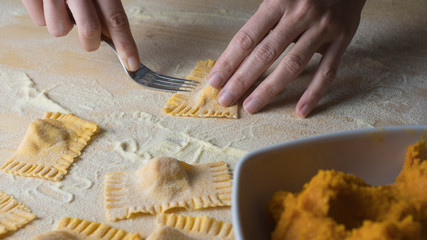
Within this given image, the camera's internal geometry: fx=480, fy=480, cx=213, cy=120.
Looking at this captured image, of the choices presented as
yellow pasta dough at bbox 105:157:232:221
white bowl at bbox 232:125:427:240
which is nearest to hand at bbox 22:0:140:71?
yellow pasta dough at bbox 105:157:232:221

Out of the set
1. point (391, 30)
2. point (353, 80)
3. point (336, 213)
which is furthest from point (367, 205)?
point (391, 30)

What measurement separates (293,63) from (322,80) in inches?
4.6

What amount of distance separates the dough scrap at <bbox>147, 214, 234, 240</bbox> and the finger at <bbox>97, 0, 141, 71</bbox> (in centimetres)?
75

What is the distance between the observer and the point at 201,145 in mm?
1489

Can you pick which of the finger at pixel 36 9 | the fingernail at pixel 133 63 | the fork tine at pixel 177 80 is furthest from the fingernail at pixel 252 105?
the finger at pixel 36 9

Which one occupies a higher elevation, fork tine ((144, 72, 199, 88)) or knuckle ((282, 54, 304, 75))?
knuckle ((282, 54, 304, 75))

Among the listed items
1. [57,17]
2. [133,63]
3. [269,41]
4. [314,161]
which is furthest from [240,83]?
[57,17]

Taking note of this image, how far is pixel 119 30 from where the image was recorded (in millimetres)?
1760

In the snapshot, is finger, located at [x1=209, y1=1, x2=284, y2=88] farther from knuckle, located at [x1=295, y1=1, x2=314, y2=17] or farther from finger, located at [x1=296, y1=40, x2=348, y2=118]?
finger, located at [x1=296, y1=40, x2=348, y2=118]

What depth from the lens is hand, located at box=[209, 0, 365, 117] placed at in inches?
64.8

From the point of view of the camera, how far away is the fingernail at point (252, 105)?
5.29 ft

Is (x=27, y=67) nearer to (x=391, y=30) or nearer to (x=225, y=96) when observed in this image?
(x=225, y=96)

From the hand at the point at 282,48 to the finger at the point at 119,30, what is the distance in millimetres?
308

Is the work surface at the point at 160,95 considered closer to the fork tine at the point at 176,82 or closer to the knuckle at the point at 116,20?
the fork tine at the point at 176,82
